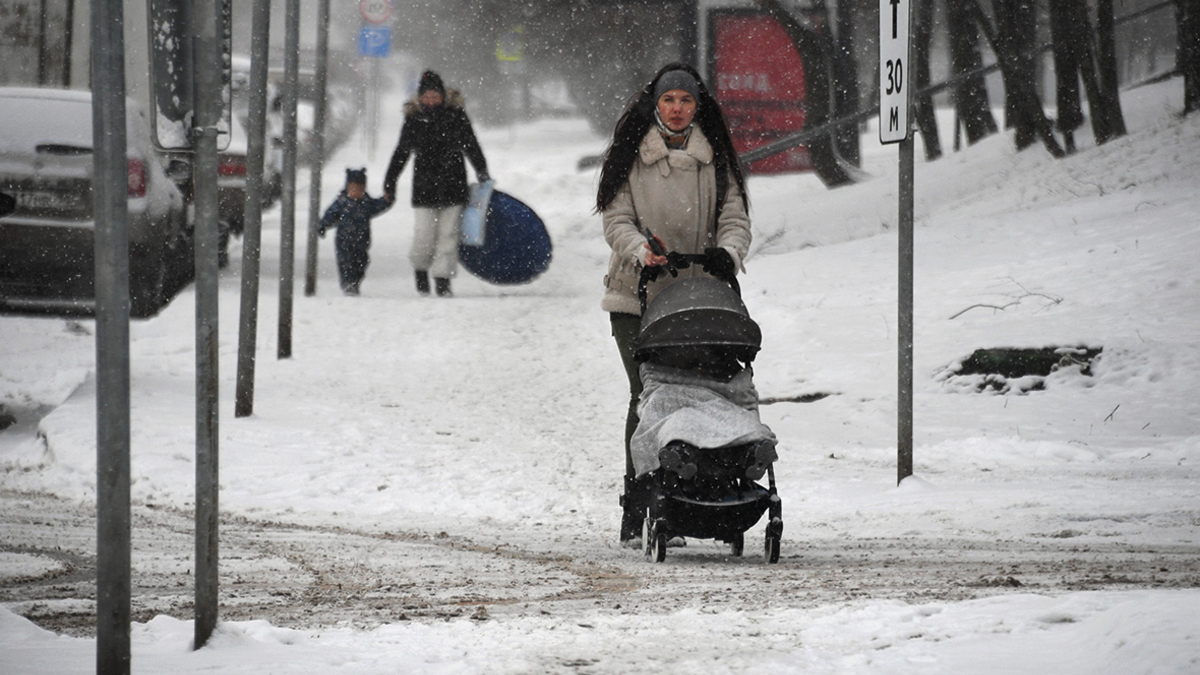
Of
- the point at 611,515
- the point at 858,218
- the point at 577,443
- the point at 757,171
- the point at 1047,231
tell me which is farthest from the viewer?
the point at 757,171

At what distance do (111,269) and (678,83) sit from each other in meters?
3.35

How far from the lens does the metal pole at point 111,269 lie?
299 cm

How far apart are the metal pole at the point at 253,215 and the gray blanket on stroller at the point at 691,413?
13.1 ft

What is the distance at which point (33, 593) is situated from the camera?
493cm

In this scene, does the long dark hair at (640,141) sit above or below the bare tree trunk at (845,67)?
below

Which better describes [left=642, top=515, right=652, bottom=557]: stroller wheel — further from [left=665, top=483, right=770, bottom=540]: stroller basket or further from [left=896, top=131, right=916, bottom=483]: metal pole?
[left=896, top=131, right=916, bottom=483]: metal pole

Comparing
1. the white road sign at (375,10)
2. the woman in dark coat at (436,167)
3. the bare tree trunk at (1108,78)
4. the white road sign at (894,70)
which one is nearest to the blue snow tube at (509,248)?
the woman in dark coat at (436,167)

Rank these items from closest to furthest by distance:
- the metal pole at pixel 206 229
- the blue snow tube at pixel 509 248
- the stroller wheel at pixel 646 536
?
1. the metal pole at pixel 206 229
2. the stroller wheel at pixel 646 536
3. the blue snow tube at pixel 509 248

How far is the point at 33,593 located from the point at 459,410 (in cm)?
506

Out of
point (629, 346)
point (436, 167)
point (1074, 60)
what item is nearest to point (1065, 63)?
point (1074, 60)

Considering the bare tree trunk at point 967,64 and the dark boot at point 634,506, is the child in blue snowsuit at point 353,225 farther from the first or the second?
the dark boot at point 634,506

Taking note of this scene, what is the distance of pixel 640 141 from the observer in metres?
6.02

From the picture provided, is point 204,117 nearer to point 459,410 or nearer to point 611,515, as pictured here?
point 611,515

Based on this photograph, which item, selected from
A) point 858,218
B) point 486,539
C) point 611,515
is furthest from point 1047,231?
point 486,539
